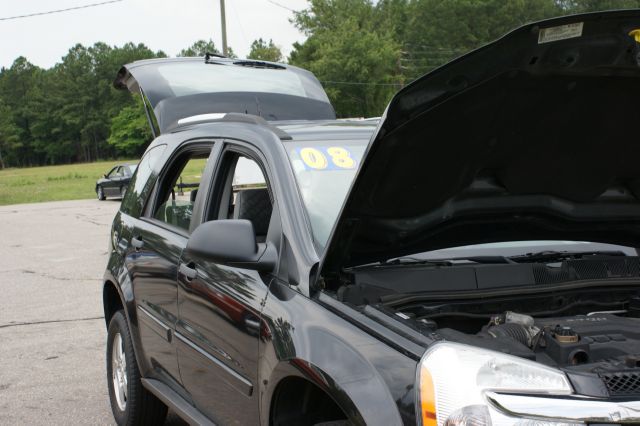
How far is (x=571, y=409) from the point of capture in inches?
72.6

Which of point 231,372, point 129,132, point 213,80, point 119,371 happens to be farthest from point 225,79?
point 129,132

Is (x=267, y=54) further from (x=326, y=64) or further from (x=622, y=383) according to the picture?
(x=622, y=383)

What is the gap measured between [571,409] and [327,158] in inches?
74.3

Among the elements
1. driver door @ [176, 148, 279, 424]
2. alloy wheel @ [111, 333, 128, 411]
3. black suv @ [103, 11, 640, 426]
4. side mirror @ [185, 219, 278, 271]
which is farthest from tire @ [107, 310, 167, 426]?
side mirror @ [185, 219, 278, 271]

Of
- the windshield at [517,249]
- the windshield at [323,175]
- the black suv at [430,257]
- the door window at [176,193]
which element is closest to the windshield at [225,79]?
the door window at [176,193]

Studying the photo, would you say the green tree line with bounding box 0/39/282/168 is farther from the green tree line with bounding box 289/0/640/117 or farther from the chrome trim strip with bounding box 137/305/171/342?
the chrome trim strip with bounding box 137/305/171/342

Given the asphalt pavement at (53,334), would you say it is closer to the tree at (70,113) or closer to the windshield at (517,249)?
the windshield at (517,249)

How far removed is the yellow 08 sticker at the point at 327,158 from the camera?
3.41m

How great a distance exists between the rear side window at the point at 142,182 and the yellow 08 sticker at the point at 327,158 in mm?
1492

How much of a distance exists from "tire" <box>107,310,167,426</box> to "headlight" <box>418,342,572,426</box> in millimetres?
2827

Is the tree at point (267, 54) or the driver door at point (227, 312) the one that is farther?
the tree at point (267, 54)

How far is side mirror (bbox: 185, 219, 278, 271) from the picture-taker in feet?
9.55

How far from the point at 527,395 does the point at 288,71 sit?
266 inches

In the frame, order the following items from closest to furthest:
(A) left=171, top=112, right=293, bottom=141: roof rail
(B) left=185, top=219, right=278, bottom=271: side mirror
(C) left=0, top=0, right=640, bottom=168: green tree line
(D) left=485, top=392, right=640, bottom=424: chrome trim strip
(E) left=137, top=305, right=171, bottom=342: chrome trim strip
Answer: (D) left=485, top=392, right=640, bottom=424: chrome trim strip, (B) left=185, top=219, right=278, bottom=271: side mirror, (A) left=171, top=112, right=293, bottom=141: roof rail, (E) left=137, top=305, right=171, bottom=342: chrome trim strip, (C) left=0, top=0, right=640, bottom=168: green tree line
